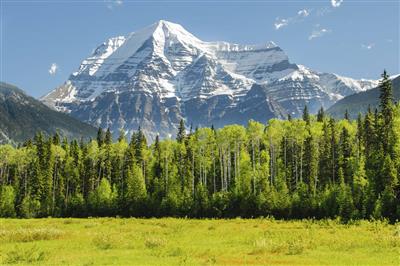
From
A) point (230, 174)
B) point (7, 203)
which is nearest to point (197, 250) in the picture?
point (230, 174)

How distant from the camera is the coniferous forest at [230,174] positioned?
9112 centimetres

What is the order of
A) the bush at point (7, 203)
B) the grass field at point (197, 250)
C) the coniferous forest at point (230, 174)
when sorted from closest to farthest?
the grass field at point (197, 250)
the coniferous forest at point (230, 174)
the bush at point (7, 203)

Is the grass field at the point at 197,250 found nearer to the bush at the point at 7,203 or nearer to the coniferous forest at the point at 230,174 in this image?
the coniferous forest at the point at 230,174

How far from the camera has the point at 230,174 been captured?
423 feet

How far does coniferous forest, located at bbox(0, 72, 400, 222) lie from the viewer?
91125mm

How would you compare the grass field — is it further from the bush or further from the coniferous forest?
the bush

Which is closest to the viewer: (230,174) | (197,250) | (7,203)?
(197,250)

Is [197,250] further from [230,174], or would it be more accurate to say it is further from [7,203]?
[7,203]

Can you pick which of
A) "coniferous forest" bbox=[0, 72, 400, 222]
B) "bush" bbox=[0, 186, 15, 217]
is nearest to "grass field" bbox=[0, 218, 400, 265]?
"coniferous forest" bbox=[0, 72, 400, 222]

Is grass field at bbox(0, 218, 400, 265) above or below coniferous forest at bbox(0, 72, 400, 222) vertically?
below

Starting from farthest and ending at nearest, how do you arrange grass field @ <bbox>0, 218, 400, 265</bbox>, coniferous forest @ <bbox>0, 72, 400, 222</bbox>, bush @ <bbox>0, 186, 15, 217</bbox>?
1. bush @ <bbox>0, 186, 15, 217</bbox>
2. coniferous forest @ <bbox>0, 72, 400, 222</bbox>
3. grass field @ <bbox>0, 218, 400, 265</bbox>

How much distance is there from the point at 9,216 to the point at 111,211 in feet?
85.5

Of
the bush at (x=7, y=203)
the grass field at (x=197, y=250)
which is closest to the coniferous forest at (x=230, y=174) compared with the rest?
the bush at (x=7, y=203)

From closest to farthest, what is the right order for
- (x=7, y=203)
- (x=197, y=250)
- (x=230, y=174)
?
(x=197, y=250) → (x=230, y=174) → (x=7, y=203)
